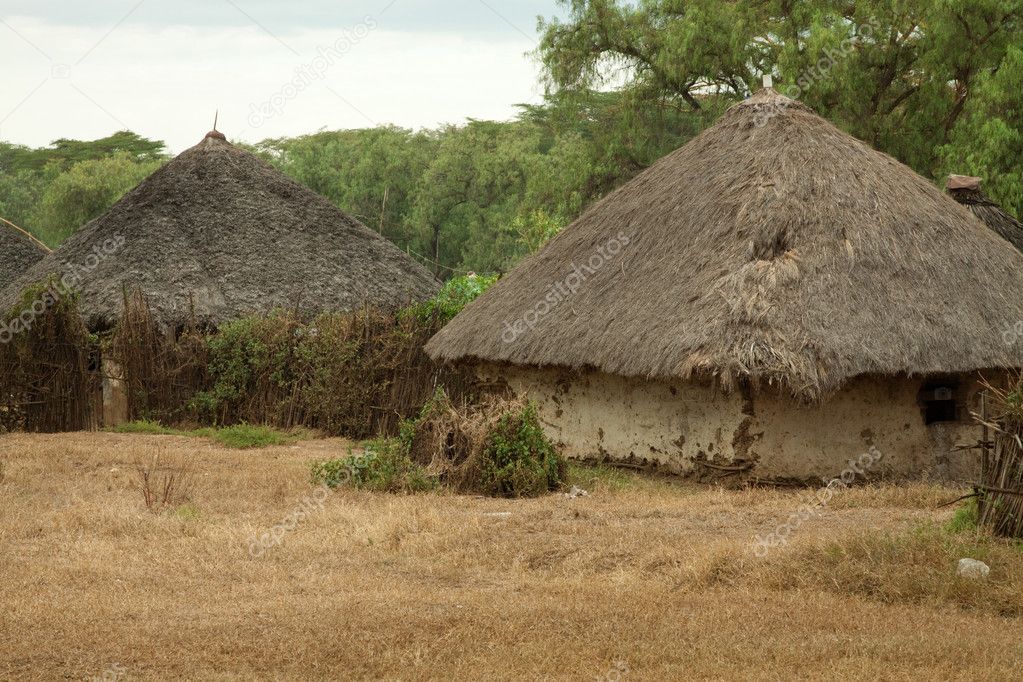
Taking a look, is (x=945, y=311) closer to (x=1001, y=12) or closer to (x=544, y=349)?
(x=544, y=349)

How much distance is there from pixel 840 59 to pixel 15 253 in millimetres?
16284

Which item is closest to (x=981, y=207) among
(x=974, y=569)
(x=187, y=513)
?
(x=974, y=569)

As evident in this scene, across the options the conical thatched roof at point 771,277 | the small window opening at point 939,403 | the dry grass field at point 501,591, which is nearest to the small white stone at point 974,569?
the dry grass field at point 501,591

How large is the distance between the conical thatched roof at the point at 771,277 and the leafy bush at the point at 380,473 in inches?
82.3

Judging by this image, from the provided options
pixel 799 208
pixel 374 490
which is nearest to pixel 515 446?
pixel 374 490

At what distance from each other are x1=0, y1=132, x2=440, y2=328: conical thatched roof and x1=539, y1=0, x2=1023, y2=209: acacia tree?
681 cm

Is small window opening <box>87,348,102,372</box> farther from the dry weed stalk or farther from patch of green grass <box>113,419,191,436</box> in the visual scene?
the dry weed stalk

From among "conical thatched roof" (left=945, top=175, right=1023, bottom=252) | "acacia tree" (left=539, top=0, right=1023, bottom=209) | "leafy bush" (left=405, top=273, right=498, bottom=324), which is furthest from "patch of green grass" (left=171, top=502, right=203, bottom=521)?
"acacia tree" (left=539, top=0, right=1023, bottom=209)

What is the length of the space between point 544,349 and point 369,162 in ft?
98.7

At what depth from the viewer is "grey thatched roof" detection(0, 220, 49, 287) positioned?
960 inches

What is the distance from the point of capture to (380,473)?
1062cm

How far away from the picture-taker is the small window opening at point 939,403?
37.9ft

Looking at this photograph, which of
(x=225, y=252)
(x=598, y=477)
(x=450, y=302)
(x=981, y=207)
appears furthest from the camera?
(x=225, y=252)

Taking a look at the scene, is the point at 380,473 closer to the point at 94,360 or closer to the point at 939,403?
the point at 939,403
